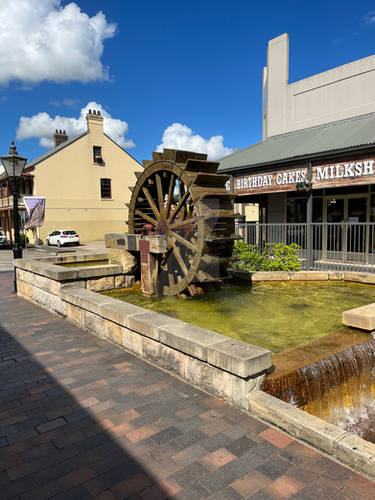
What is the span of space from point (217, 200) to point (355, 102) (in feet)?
26.4

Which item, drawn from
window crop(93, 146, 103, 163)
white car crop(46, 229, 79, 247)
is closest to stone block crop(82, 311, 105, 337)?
white car crop(46, 229, 79, 247)

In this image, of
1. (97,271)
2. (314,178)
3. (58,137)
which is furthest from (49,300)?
(58,137)

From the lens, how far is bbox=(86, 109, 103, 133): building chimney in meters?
29.3

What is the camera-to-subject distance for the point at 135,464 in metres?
2.36

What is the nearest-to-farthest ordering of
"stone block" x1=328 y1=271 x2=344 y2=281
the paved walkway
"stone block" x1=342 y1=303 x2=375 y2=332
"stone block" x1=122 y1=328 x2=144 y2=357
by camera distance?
the paved walkway → "stone block" x1=122 y1=328 x2=144 y2=357 → "stone block" x1=342 y1=303 x2=375 y2=332 → "stone block" x1=328 y1=271 x2=344 y2=281

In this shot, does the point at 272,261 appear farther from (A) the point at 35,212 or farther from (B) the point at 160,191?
(A) the point at 35,212

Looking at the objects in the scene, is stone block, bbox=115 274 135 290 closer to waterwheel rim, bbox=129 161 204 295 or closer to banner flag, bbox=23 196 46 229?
waterwheel rim, bbox=129 161 204 295

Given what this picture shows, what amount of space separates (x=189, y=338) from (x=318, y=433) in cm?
136

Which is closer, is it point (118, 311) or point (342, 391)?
point (342, 391)

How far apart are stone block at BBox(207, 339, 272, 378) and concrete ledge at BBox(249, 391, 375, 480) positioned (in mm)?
202

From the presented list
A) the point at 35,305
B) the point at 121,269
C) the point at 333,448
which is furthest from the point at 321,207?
the point at 333,448

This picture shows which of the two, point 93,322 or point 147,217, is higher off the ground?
point 147,217

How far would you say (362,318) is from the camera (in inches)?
171

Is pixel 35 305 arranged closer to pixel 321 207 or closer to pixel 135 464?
pixel 135 464
